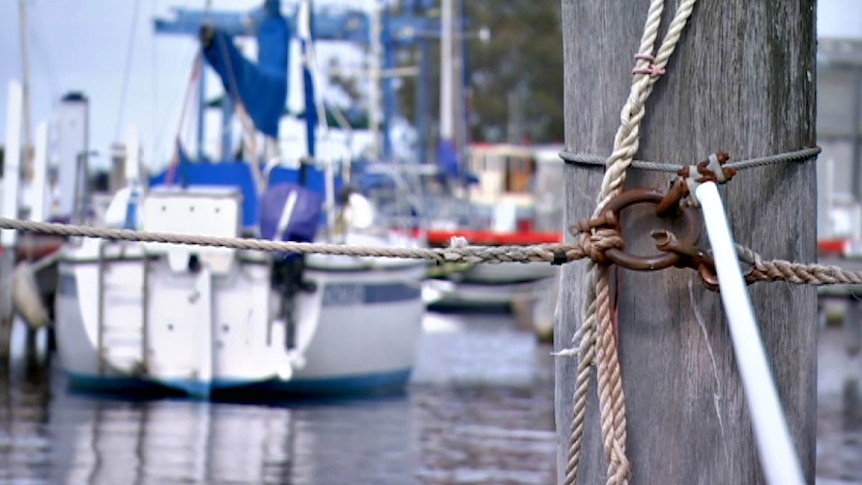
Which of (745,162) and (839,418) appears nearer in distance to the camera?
(745,162)

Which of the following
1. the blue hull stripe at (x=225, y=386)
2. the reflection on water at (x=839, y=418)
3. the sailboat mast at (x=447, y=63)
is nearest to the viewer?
the reflection on water at (x=839, y=418)

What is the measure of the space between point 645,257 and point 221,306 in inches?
429

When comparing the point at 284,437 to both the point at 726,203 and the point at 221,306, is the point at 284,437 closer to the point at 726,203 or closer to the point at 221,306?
the point at 221,306

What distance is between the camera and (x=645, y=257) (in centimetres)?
286

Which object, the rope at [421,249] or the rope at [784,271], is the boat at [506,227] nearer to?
the rope at [421,249]

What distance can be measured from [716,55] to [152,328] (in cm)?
1132

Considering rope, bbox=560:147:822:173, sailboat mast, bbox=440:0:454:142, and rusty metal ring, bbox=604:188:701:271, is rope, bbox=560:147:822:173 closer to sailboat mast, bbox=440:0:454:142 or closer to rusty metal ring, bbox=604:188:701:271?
rusty metal ring, bbox=604:188:701:271

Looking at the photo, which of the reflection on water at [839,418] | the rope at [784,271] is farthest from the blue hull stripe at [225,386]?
the rope at [784,271]

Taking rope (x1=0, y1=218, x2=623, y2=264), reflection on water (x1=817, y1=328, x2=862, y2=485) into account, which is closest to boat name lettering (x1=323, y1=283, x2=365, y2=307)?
reflection on water (x1=817, y1=328, x2=862, y2=485)

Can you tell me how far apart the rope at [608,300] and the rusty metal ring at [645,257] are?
26 millimetres

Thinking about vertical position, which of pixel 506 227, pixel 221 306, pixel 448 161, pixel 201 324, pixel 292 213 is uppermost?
pixel 448 161

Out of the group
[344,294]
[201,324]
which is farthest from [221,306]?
[344,294]

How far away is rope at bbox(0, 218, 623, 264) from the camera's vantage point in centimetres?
290

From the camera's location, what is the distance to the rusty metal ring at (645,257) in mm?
2820
